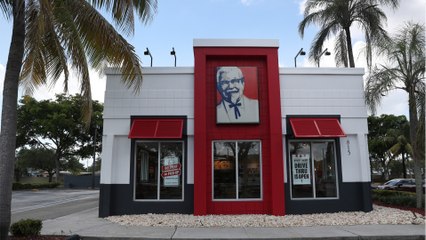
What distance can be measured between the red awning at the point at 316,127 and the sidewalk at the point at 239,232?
3.51 meters

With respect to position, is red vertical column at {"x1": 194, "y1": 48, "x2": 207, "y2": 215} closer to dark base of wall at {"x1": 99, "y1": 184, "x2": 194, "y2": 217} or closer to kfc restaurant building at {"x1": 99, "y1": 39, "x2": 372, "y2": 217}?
kfc restaurant building at {"x1": 99, "y1": 39, "x2": 372, "y2": 217}

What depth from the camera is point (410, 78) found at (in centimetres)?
1516

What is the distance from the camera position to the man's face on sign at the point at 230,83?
14422 millimetres

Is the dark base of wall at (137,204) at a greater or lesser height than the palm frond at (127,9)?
lesser

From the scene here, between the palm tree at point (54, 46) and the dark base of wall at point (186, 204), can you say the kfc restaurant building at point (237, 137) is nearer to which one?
the dark base of wall at point (186, 204)

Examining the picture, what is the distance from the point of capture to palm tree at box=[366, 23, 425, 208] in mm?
14961

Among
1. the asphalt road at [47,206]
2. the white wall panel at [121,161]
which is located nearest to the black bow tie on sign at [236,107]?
the white wall panel at [121,161]

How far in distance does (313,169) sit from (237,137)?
3.14m

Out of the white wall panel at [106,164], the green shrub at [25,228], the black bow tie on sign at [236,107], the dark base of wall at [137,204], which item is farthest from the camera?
the black bow tie on sign at [236,107]

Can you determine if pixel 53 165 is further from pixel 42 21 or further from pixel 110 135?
pixel 42 21

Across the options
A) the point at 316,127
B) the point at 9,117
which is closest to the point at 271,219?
the point at 316,127

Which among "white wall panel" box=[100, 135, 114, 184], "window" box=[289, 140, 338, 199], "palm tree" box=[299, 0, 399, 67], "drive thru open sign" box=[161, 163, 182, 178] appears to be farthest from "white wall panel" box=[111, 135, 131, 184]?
"palm tree" box=[299, 0, 399, 67]

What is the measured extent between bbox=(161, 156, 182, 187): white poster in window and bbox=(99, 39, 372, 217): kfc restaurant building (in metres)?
0.04

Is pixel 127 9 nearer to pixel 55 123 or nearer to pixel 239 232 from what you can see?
pixel 239 232
